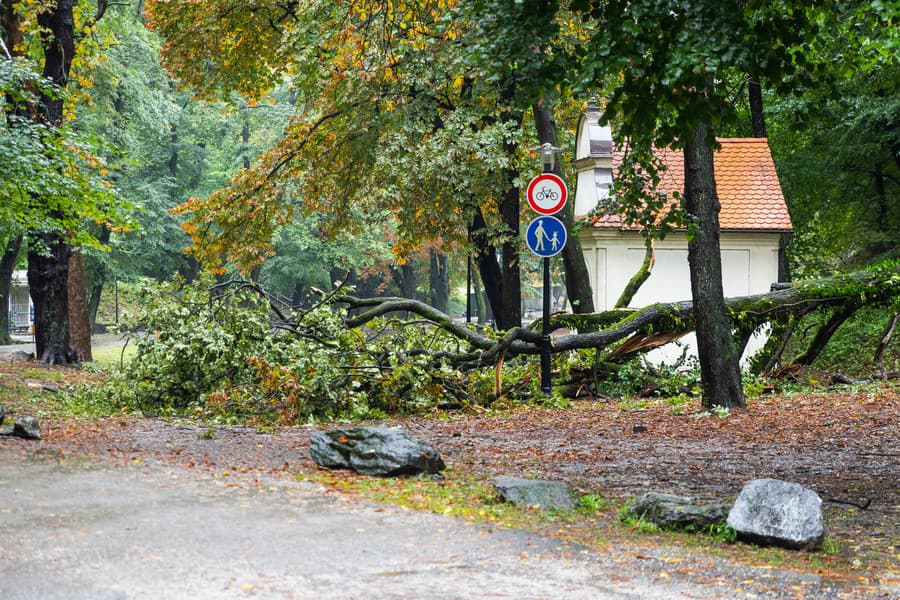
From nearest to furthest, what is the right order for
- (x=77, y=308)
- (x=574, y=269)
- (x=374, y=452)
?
(x=374, y=452), (x=574, y=269), (x=77, y=308)

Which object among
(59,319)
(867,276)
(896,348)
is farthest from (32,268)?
(896,348)

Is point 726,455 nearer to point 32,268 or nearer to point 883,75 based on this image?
point 883,75

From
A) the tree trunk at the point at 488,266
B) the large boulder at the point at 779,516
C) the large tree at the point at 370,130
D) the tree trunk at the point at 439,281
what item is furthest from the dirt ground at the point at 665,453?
the tree trunk at the point at 439,281

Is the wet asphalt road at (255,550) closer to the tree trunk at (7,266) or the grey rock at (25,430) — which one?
the grey rock at (25,430)

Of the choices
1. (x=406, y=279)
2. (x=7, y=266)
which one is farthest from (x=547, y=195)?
(x=406, y=279)

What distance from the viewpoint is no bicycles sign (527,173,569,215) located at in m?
14.6

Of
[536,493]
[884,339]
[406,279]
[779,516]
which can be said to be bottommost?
[536,493]

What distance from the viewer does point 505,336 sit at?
14.8 metres

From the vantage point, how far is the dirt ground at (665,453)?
5.79m

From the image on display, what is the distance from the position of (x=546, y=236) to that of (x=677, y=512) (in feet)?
28.6

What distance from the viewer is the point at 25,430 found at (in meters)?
10.0

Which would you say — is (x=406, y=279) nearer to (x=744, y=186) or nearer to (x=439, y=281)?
(x=439, y=281)

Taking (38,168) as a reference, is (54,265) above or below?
below

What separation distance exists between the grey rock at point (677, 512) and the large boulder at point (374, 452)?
204 centimetres
